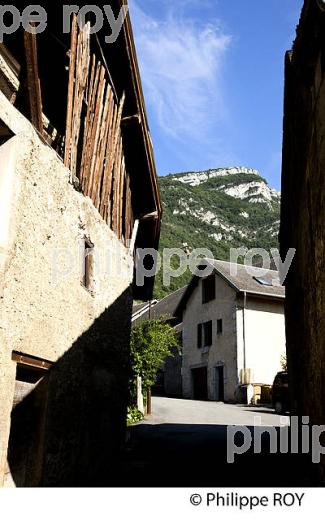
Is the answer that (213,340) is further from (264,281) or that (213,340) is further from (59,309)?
(59,309)

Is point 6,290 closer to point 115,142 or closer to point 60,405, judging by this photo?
point 60,405

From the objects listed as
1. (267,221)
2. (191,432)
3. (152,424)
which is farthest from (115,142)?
(267,221)

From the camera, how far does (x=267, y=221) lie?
3883 inches

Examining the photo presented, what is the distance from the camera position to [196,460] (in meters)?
8.65

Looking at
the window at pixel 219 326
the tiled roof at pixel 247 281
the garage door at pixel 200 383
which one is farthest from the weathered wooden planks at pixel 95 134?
the garage door at pixel 200 383

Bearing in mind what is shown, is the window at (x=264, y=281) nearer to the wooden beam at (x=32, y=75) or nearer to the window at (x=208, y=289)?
the window at (x=208, y=289)

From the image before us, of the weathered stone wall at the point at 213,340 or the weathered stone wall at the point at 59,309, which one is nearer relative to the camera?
the weathered stone wall at the point at 59,309

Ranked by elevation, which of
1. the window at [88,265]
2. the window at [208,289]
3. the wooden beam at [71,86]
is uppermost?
the window at [208,289]

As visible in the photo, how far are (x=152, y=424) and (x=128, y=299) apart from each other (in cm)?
569

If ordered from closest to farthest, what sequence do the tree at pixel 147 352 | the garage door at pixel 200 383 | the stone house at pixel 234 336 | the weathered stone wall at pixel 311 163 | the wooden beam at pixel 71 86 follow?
the weathered stone wall at pixel 311 163
the wooden beam at pixel 71 86
the tree at pixel 147 352
the stone house at pixel 234 336
the garage door at pixel 200 383

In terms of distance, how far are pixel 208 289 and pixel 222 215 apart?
69766 millimetres

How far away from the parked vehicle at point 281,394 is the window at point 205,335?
883 centimetres

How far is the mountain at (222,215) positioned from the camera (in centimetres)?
7694

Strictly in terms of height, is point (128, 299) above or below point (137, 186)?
below
